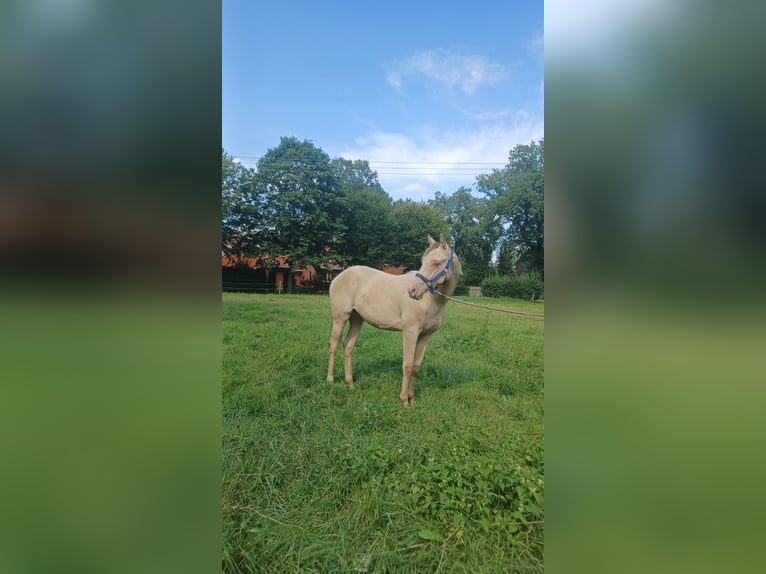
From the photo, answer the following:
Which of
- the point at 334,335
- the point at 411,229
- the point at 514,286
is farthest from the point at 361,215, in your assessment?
the point at 514,286

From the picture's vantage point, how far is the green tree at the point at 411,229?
117 inches

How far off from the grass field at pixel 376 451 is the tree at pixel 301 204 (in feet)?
2.24

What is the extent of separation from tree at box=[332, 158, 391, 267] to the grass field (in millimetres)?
771

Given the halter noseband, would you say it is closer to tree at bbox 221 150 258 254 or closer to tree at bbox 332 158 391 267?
tree at bbox 332 158 391 267

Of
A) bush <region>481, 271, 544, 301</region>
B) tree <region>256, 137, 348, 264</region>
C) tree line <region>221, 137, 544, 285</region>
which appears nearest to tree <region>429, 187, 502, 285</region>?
tree line <region>221, 137, 544, 285</region>

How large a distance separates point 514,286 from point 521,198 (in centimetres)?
103

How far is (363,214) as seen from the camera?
10.7 ft

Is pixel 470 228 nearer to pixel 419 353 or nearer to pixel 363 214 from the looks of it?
pixel 363 214

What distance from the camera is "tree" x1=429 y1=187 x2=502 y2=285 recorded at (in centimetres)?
287

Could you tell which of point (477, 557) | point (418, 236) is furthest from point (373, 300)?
point (477, 557)
